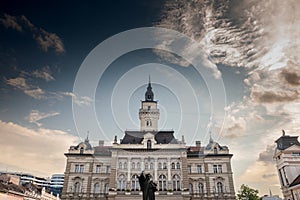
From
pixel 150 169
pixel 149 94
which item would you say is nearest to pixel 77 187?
pixel 150 169

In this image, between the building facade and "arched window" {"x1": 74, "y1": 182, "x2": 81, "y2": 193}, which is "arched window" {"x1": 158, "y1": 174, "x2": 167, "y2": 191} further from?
the building facade

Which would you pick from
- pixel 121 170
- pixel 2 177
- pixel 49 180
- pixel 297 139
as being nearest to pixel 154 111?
pixel 121 170

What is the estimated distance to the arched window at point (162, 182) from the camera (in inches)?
1697

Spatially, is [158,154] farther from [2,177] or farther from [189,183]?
[2,177]

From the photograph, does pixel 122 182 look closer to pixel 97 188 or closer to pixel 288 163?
pixel 97 188

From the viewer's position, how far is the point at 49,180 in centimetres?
12781

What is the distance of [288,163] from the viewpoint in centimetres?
4319

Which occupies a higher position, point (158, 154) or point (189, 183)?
point (158, 154)

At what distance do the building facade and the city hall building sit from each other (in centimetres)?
948

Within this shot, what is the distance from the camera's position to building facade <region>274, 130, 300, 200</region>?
4244 centimetres

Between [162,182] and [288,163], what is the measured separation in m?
23.8

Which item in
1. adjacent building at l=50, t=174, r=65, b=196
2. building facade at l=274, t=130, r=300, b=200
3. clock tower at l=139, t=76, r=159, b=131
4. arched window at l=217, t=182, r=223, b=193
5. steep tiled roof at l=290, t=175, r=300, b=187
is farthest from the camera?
adjacent building at l=50, t=174, r=65, b=196

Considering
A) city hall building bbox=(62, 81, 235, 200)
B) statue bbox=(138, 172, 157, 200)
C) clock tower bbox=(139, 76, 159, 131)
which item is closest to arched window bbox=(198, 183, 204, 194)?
city hall building bbox=(62, 81, 235, 200)

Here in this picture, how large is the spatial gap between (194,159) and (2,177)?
4527 centimetres
